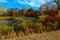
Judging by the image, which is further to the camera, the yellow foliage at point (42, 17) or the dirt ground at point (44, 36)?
the yellow foliage at point (42, 17)

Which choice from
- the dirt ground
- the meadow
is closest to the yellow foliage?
the meadow

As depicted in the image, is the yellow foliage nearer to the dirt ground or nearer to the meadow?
the meadow

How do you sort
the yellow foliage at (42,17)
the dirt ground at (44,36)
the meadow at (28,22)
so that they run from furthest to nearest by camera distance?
1. the yellow foliage at (42,17)
2. the meadow at (28,22)
3. the dirt ground at (44,36)

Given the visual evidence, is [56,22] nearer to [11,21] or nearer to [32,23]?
[32,23]

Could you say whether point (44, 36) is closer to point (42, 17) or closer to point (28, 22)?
point (28, 22)

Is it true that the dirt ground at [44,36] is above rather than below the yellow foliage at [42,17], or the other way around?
below

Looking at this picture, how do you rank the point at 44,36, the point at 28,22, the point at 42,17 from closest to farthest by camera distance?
1. the point at 44,36
2. the point at 28,22
3. the point at 42,17

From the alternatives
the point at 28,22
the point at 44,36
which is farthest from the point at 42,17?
the point at 44,36

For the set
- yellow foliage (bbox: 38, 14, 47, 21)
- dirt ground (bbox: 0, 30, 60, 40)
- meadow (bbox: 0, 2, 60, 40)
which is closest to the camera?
dirt ground (bbox: 0, 30, 60, 40)

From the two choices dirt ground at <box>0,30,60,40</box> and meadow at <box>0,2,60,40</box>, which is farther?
meadow at <box>0,2,60,40</box>

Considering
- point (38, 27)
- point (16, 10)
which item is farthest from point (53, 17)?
point (16, 10)

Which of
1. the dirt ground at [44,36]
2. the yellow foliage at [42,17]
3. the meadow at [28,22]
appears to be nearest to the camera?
the dirt ground at [44,36]

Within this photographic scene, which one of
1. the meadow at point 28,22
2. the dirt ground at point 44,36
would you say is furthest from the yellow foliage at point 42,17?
the dirt ground at point 44,36

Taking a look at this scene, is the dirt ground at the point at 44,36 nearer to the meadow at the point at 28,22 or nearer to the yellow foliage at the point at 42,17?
the meadow at the point at 28,22
